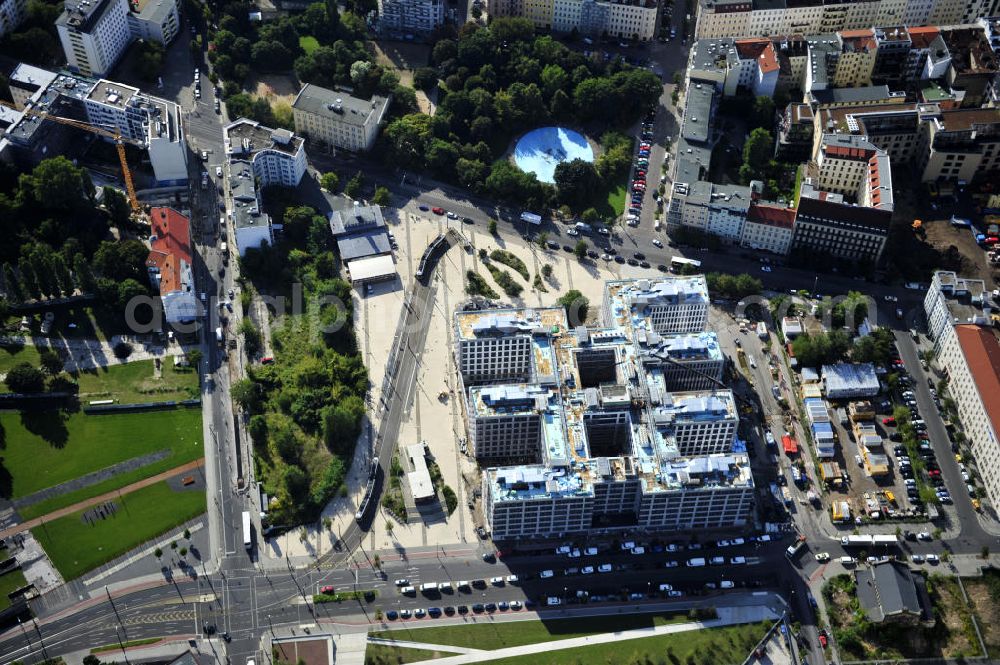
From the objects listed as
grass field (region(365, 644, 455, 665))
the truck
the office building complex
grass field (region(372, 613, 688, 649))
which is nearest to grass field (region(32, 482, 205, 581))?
grass field (region(365, 644, 455, 665))

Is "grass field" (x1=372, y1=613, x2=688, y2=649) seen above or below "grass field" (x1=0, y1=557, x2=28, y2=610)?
below

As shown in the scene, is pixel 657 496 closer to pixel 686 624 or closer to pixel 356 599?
pixel 686 624

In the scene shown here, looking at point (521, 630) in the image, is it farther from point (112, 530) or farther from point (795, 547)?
point (112, 530)

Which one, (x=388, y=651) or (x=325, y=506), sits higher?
(x=325, y=506)

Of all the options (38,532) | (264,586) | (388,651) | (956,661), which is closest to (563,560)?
(388,651)

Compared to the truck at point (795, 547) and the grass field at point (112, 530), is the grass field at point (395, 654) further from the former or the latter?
the truck at point (795, 547)

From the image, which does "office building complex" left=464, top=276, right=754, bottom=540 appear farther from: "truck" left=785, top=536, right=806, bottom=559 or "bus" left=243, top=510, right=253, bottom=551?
"bus" left=243, top=510, right=253, bottom=551
